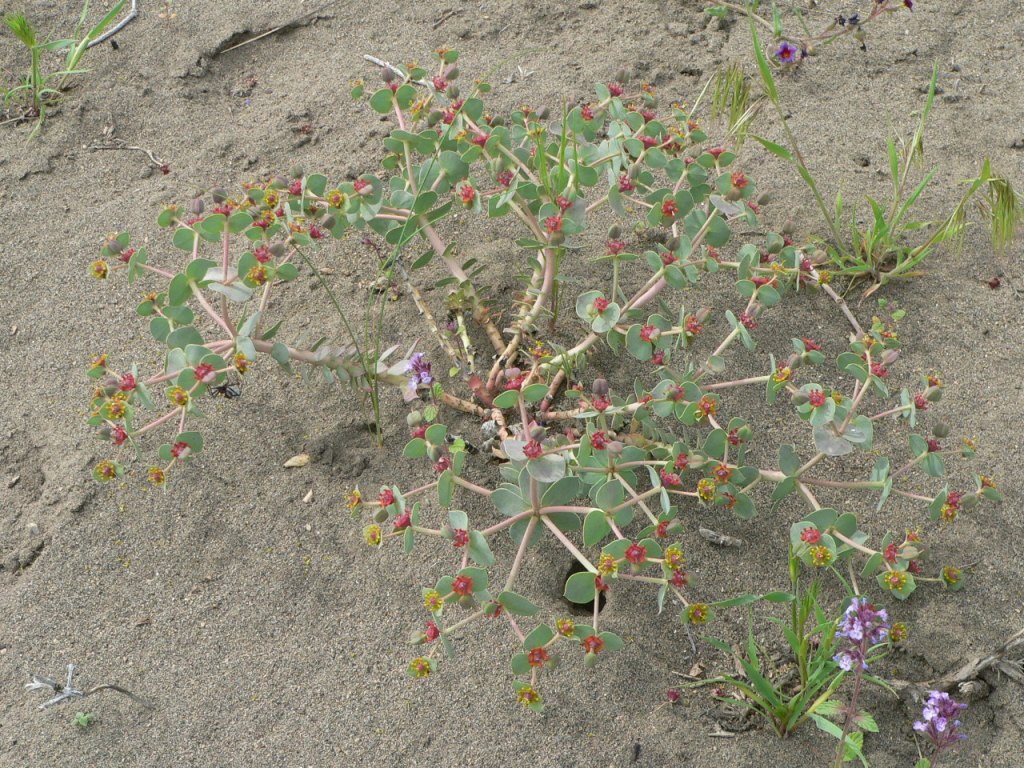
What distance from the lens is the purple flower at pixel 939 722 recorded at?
1.67 meters

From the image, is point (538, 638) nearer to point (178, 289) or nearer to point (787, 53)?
point (178, 289)

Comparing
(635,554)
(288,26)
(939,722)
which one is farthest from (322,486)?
(288,26)

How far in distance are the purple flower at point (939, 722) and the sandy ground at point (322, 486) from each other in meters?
0.14

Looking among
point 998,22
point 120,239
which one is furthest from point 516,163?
point 998,22

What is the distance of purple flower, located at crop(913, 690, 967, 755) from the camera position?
1.67 m

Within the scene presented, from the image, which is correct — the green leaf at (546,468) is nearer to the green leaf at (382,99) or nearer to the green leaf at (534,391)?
the green leaf at (534,391)

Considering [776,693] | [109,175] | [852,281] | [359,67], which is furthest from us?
[359,67]

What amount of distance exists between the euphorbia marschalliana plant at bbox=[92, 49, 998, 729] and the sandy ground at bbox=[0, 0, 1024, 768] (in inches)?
3.7

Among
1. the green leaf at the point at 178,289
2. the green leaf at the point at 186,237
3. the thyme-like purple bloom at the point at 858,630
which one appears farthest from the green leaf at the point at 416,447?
the thyme-like purple bloom at the point at 858,630

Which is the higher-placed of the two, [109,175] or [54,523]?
[109,175]

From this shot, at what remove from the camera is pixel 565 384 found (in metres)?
2.38

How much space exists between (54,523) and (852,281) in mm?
2129

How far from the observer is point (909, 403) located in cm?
195

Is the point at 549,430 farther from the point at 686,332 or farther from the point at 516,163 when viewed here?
the point at 516,163
